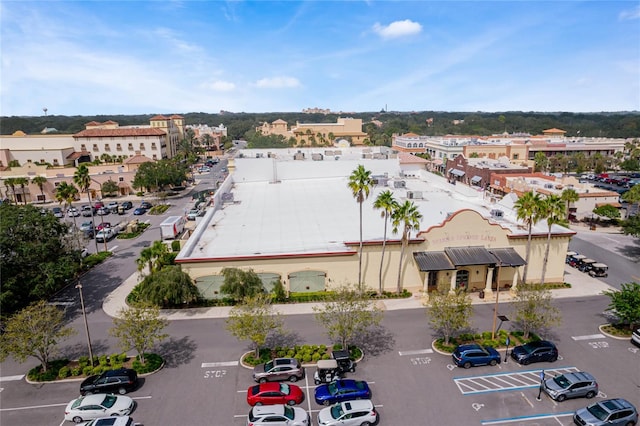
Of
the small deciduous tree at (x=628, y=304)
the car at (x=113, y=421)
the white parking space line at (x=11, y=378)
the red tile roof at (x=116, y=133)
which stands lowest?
the white parking space line at (x=11, y=378)

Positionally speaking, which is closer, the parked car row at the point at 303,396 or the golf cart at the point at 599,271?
the parked car row at the point at 303,396

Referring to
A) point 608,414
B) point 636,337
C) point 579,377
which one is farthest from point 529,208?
point 608,414

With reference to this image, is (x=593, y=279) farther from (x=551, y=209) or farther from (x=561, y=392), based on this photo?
(x=561, y=392)

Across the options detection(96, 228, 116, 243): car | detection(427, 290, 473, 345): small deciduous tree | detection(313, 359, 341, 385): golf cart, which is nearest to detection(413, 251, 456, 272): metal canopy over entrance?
detection(427, 290, 473, 345): small deciduous tree

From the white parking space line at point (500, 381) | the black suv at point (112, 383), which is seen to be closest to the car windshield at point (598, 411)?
the white parking space line at point (500, 381)

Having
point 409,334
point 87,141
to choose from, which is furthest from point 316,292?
point 87,141

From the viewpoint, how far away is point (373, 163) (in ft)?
236

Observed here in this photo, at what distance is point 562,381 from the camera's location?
26250mm

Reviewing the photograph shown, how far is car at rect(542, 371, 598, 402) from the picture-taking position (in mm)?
25641

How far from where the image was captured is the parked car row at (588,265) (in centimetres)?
4575

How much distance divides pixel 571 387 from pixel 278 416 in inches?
775

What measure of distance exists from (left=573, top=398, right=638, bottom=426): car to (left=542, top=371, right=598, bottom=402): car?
158cm

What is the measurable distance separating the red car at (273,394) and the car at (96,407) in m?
8.02

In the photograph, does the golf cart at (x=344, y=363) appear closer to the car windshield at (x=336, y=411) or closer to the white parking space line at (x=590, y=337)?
the car windshield at (x=336, y=411)
